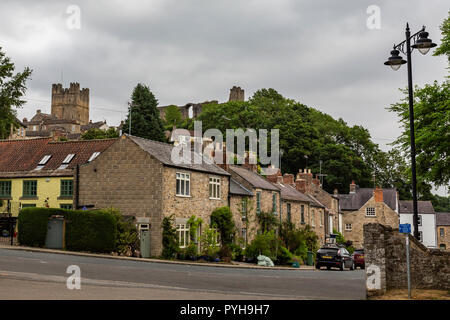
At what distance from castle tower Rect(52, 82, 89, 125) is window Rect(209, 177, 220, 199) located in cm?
16290

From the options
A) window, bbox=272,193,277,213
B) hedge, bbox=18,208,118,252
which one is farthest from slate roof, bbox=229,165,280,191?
hedge, bbox=18,208,118,252

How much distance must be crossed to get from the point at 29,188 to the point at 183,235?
580 inches

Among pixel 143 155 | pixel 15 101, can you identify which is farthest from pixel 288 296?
pixel 15 101

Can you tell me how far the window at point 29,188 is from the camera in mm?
41650

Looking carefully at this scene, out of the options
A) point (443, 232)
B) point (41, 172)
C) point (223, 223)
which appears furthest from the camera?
point (443, 232)

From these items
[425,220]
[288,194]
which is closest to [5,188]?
[288,194]

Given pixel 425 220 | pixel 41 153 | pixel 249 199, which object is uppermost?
pixel 41 153

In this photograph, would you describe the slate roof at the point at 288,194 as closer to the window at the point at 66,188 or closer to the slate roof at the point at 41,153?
the slate roof at the point at 41,153

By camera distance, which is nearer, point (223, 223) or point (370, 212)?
point (223, 223)

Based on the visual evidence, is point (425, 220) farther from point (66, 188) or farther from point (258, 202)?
point (66, 188)

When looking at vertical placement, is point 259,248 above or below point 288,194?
below

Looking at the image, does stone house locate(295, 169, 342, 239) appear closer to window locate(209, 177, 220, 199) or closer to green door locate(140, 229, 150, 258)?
window locate(209, 177, 220, 199)

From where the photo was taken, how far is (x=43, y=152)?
45.2m
